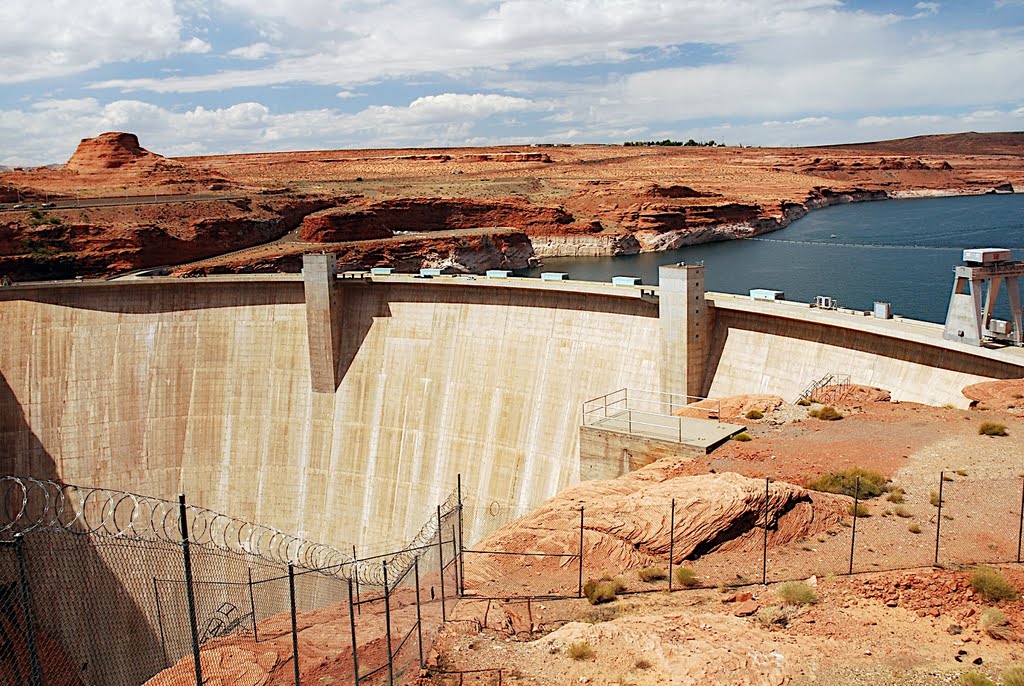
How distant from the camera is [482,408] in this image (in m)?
27.5

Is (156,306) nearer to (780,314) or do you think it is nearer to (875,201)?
(780,314)

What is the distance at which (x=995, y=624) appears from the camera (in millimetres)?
9680

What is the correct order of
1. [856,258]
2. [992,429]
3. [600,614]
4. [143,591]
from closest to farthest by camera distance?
[600,614], [992,429], [143,591], [856,258]

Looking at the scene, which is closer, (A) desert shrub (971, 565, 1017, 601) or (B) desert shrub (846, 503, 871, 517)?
(A) desert shrub (971, 565, 1017, 601)

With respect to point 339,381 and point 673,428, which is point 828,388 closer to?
point 673,428

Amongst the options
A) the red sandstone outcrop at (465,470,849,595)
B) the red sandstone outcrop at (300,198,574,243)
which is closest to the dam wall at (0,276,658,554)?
the red sandstone outcrop at (465,470,849,595)

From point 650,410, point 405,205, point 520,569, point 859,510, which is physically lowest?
point 520,569

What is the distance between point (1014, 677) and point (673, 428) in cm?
1079

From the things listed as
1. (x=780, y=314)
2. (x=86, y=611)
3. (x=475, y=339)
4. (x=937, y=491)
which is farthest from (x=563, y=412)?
(x=86, y=611)

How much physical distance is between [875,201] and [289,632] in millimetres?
140163

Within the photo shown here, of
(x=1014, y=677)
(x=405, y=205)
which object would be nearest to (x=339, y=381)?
(x=1014, y=677)

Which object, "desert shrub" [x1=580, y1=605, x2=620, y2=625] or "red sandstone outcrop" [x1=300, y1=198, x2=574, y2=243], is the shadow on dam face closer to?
"desert shrub" [x1=580, y1=605, x2=620, y2=625]

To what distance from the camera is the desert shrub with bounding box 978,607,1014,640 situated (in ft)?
31.2

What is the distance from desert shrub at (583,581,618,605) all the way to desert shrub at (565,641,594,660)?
1805mm
